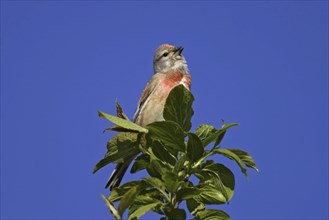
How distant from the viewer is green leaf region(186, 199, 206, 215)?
2.81 meters

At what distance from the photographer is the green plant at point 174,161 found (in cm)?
262

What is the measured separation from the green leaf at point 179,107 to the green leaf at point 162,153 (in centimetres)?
15

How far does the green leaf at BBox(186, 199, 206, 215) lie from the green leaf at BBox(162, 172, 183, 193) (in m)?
0.25

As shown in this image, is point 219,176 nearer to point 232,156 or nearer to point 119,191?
point 232,156

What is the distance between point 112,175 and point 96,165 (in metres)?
2.37

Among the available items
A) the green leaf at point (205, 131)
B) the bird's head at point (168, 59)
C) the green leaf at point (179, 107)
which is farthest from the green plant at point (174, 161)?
the bird's head at point (168, 59)

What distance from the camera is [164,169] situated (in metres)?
2.72

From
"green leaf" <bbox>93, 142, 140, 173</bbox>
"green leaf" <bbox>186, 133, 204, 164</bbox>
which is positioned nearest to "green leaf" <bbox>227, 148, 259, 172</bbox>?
"green leaf" <bbox>186, 133, 204, 164</bbox>

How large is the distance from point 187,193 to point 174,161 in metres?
0.31

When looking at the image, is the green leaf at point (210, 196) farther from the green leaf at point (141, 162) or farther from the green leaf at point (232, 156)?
the green leaf at point (141, 162)

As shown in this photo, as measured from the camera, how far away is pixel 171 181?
2.60 meters

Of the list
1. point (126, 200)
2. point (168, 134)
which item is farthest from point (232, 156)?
point (126, 200)

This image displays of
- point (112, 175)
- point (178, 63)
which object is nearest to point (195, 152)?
point (112, 175)

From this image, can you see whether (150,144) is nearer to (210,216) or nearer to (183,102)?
(183,102)
